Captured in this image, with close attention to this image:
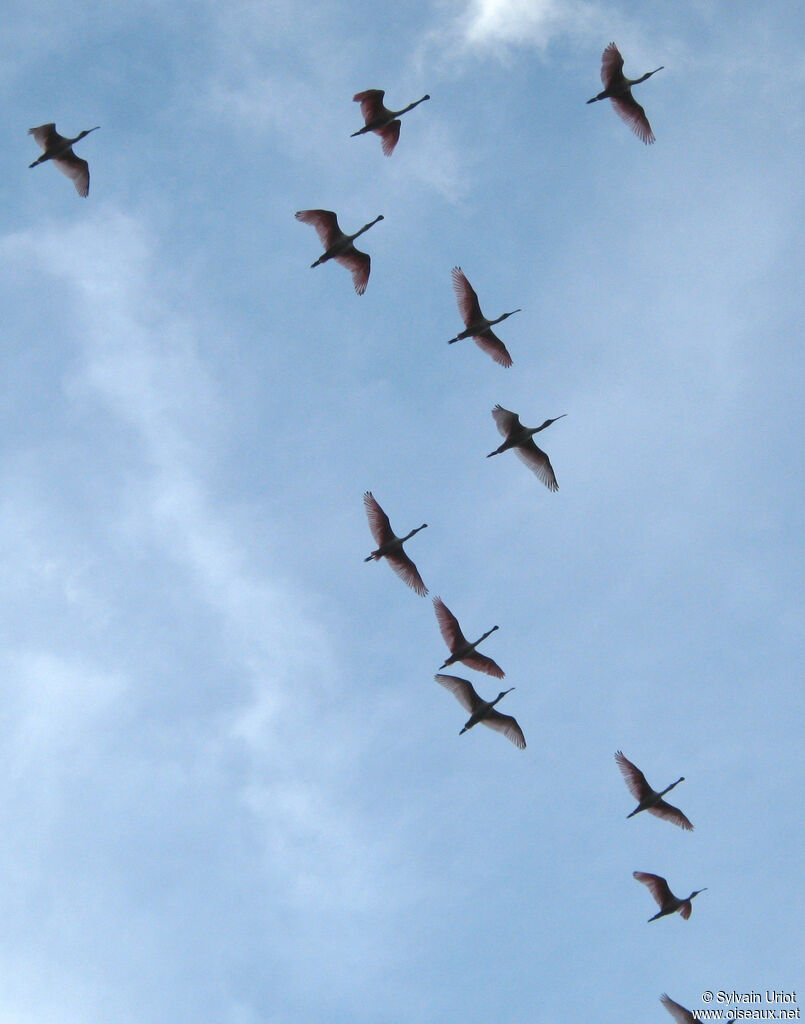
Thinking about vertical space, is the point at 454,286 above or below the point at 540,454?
above

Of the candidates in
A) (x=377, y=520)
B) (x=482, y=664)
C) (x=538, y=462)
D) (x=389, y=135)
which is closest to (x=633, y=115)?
(x=389, y=135)

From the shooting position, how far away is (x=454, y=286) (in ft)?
151

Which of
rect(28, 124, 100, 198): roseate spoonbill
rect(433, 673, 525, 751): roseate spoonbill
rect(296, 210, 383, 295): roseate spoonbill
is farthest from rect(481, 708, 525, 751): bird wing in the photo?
rect(28, 124, 100, 198): roseate spoonbill

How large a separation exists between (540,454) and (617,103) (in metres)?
13.3

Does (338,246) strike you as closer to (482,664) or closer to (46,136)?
(46,136)

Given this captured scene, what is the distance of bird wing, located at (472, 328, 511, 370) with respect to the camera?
153ft

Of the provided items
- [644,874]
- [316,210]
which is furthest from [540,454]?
[644,874]

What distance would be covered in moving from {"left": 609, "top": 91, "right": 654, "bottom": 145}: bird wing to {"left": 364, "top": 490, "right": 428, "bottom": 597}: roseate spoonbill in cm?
1676

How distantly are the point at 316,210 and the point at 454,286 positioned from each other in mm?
5640

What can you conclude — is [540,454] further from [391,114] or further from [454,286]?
[391,114]

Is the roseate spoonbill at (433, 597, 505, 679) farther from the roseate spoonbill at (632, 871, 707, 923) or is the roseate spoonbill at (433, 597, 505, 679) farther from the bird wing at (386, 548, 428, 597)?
the roseate spoonbill at (632, 871, 707, 923)

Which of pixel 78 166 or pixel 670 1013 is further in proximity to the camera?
pixel 78 166

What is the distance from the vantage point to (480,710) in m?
46.4

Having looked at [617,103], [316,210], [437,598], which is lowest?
[437,598]
